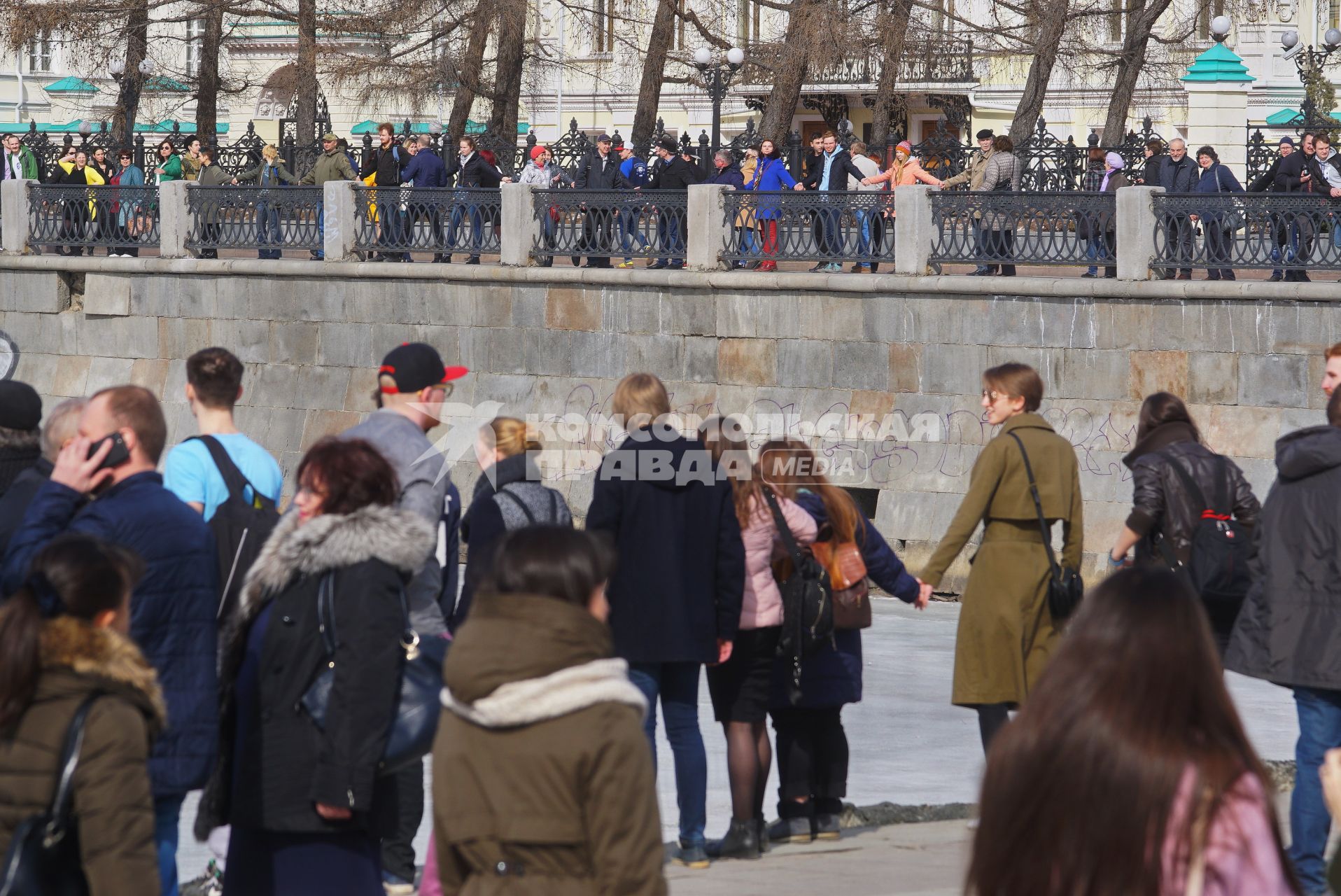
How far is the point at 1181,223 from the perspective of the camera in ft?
47.4

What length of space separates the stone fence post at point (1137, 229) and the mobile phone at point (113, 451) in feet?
37.1

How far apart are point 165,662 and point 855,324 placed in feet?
39.6

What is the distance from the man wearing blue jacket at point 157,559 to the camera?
13.5ft

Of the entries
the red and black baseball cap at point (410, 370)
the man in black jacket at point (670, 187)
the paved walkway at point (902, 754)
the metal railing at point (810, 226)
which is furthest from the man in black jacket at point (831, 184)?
the red and black baseball cap at point (410, 370)

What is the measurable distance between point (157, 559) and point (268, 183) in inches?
692

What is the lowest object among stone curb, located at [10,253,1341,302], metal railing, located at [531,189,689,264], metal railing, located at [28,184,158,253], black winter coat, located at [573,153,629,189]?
stone curb, located at [10,253,1341,302]

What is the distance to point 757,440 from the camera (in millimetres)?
16391

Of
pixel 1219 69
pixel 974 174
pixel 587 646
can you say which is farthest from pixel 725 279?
pixel 587 646

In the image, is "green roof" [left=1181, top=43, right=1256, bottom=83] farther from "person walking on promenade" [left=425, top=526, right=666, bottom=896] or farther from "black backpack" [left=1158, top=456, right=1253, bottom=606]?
"person walking on promenade" [left=425, top=526, right=666, bottom=896]

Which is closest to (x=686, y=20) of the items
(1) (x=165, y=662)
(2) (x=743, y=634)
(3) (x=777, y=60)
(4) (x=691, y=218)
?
(3) (x=777, y=60)

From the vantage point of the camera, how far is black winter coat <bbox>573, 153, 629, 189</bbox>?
19.3 meters

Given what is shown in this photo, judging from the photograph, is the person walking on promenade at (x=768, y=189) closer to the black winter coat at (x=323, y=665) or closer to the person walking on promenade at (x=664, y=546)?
the person walking on promenade at (x=664, y=546)

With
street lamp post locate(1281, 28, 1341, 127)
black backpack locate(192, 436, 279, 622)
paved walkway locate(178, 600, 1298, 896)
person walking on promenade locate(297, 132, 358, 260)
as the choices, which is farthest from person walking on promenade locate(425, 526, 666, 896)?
street lamp post locate(1281, 28, 1341, 127)

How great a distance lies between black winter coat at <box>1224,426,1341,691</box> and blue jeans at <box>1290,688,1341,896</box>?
0.11m
